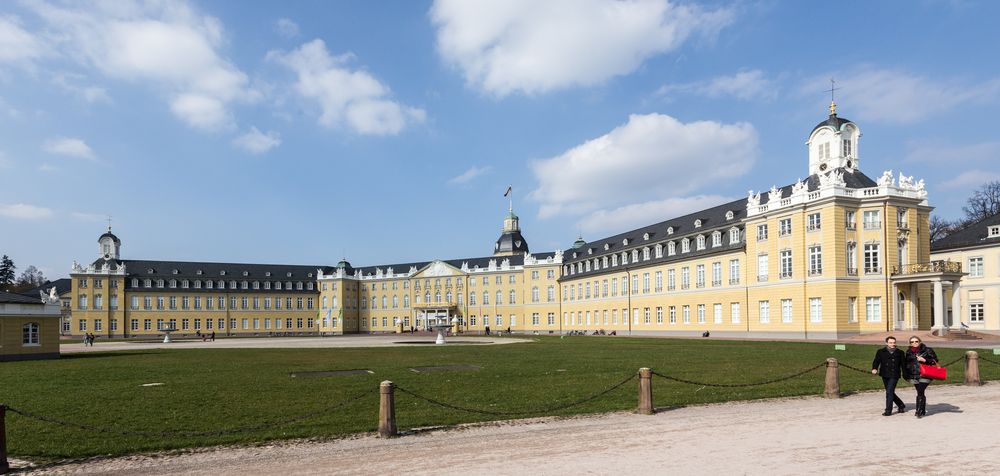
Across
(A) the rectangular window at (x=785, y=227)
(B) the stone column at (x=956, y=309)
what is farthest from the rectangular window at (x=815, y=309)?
(B) the stone column at (x=956, y=309)

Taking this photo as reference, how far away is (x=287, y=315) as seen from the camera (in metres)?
114

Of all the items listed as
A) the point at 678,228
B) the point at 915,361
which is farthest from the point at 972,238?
the point at 915,361

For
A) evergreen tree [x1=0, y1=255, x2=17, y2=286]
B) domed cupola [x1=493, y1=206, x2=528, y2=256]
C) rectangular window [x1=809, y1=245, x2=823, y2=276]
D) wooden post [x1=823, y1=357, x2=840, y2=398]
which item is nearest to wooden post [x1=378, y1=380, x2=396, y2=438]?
wooden post [x1=823, y1=357, x2=840, y2=398]

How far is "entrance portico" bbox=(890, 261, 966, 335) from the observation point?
46.2 meters

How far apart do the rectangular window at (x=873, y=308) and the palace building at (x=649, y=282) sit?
0.07 meters

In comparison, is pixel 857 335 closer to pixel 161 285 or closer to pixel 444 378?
pixel 444 378

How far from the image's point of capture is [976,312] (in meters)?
59.4

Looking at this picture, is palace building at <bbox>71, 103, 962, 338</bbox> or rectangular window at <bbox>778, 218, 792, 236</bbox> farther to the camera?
rectangular window at <bbox>778, 218, 792, 236</bbox>

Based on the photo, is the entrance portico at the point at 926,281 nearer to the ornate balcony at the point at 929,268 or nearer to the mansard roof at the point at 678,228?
the ornate balcony at the point at 929,268

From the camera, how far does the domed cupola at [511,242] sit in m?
116

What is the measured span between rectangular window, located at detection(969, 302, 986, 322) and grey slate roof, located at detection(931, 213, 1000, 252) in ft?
17.4

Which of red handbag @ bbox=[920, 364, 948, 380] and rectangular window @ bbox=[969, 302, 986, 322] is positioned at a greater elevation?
red handbag @ bbox=[920, 364, 948, 380]

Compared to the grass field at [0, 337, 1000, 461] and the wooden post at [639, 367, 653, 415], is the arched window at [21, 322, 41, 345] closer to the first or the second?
the grass field at [0, 337, 1000, 461]

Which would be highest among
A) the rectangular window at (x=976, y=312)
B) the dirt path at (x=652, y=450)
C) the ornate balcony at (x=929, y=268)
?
the ornate balcony at (x=929, y=268)
